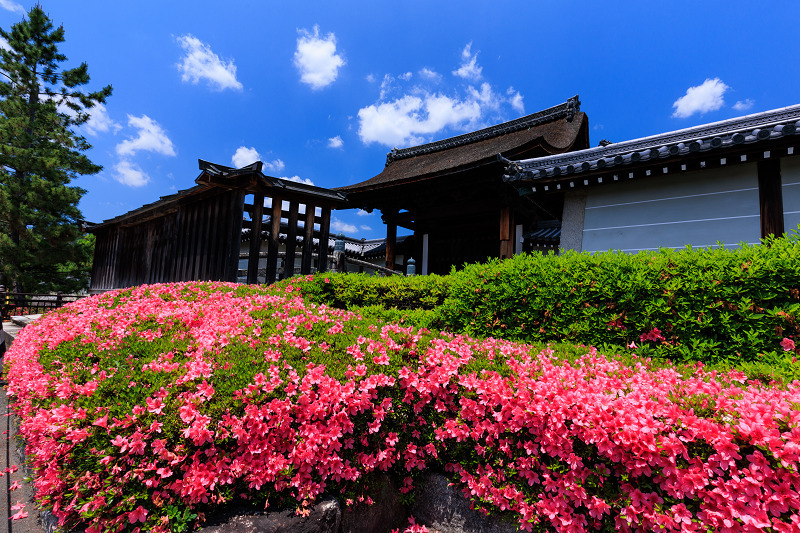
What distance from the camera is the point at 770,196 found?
5742mm

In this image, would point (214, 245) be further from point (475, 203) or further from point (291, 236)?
point (475, 203)

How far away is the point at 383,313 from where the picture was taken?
5.78 metres

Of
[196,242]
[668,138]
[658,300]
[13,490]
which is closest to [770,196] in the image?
[668,138]

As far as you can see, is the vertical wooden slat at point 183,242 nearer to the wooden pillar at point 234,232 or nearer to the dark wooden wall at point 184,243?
the dark wooden wall at point 184,243

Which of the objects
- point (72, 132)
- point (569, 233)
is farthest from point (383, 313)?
point (72, 132)

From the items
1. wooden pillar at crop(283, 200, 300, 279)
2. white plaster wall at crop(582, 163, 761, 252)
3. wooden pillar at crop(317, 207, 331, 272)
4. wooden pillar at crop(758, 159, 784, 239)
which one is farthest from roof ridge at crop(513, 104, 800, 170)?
wooden pillar at crop(283, 200, 300, 279)

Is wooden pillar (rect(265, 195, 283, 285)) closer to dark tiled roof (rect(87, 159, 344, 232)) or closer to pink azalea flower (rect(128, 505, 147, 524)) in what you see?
dark tiled roof (rect(87, 159, 344, 232))

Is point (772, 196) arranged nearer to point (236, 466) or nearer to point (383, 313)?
point (383, 313)

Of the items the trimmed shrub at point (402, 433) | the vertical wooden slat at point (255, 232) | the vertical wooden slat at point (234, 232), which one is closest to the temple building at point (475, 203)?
the vertical wooden slat at point (255, 232)

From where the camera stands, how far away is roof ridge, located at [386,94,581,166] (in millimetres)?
14992

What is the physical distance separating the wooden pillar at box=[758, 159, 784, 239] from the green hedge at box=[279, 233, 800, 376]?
2.13 m

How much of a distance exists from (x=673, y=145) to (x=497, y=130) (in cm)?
1182

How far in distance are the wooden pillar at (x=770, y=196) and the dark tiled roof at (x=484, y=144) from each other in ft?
19.8

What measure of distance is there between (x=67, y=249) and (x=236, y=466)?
2411 cm
